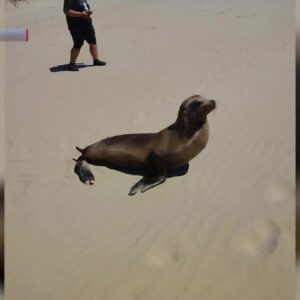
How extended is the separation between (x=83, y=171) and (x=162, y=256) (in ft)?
4.41

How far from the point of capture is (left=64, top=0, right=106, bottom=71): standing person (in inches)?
222

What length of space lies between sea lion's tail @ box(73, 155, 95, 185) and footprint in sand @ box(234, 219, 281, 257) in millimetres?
1606

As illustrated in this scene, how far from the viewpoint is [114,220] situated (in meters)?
3.69

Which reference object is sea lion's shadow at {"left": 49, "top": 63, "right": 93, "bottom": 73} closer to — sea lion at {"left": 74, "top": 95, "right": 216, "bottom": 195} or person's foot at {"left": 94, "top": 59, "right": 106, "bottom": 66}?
person's foot at {"left": 94, "top": 59, "right": 106, "bottom": 66}

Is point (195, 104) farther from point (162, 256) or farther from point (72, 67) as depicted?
point (72, 67)

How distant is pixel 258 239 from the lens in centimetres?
338

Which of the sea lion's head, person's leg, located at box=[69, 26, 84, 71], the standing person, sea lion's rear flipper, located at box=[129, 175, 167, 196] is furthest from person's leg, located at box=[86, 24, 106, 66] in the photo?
sea lion's rear flipper, located at box=[129, 175, 167, 196]

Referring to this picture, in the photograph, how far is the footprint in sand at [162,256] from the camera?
329 cm

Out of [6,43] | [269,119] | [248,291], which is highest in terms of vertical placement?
[6,43]

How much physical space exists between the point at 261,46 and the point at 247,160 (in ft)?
8.11

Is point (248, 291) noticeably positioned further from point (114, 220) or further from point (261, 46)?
point (261, 46)

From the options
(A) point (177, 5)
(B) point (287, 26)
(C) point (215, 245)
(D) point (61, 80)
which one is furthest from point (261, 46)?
(C) point (215, 245)

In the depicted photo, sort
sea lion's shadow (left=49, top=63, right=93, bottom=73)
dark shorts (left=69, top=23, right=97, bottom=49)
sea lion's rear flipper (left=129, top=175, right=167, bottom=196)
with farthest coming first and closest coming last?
sea lion's shadow (left=49, top=63, right=93, bottom=73) → dark shorts (left=69, top=23, right=97, bottom=49) → sea lion's rear flipper (left=129, top=175, right=167, bottom=196)

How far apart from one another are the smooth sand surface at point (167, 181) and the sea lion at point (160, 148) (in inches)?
4.7
